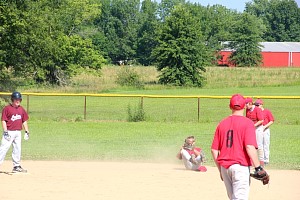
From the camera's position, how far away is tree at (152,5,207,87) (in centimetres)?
6462

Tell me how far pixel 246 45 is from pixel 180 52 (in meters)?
37.6

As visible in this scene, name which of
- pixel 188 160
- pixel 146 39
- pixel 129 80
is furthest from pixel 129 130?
pixel 146 39

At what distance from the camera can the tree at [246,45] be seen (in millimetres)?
100562

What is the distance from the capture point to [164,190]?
13.2 metres

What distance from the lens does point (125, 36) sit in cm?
12631

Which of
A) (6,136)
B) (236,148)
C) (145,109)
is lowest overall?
(145,109)

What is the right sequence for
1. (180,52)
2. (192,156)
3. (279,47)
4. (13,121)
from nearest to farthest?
(13,121) → (192,156) → (180,52) → (279,47)

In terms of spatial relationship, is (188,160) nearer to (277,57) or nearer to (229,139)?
(229,139)

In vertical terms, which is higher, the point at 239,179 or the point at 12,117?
the point at 12,117

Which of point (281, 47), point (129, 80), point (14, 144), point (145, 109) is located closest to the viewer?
point (14, 144)

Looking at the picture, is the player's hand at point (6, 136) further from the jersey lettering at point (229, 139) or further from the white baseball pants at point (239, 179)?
the jersey lettering at point (229, 139)

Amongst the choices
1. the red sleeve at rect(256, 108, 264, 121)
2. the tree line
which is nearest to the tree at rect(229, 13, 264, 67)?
the tree line

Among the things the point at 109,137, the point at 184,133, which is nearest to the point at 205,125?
the point at 184,133

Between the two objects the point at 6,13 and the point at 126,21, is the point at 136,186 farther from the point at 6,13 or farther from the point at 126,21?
the point at 126,21
